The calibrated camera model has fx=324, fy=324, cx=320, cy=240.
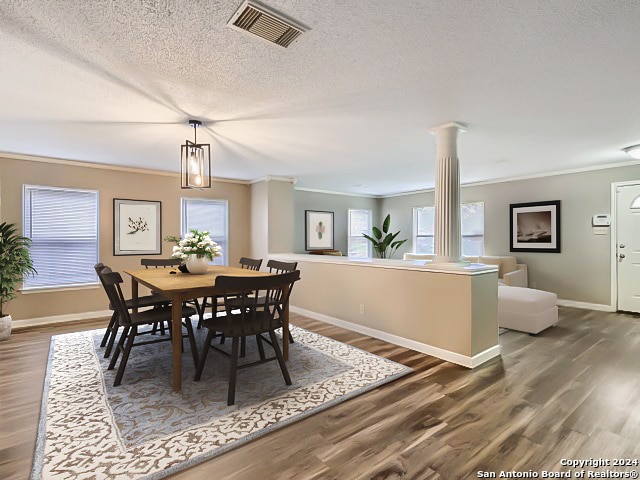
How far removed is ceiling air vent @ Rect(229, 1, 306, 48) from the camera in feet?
5.09

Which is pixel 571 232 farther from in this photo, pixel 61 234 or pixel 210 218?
pixel 61 234

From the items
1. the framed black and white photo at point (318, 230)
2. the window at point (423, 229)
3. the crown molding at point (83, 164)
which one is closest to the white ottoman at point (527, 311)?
the window at point (423, 229)

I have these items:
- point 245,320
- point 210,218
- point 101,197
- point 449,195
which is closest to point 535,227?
point 449,195

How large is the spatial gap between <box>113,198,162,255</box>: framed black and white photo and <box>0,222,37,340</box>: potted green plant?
1.09 meters

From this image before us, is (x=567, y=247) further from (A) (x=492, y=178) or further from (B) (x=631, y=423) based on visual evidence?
(B) (x=631, y=423)

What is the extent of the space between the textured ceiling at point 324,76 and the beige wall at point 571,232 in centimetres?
132

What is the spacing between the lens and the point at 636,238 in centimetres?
482

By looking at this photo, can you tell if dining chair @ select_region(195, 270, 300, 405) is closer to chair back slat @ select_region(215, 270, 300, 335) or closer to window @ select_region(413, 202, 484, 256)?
chair back slat @ select_region(215, 270, 300, 335)

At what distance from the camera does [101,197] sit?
4.86m

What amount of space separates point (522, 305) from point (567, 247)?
2.28 meters

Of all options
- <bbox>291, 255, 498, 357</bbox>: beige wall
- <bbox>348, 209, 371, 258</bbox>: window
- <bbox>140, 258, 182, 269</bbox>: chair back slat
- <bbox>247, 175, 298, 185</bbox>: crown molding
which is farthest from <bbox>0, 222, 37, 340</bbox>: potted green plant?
<bbox>348, 209, 371, 258</bbox>: window

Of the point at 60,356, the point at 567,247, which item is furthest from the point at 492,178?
Answer: the point at 60,356

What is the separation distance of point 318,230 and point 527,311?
14.6ft

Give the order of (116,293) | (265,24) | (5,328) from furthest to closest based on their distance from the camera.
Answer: (5,328)
(116,293)
(265,24)
